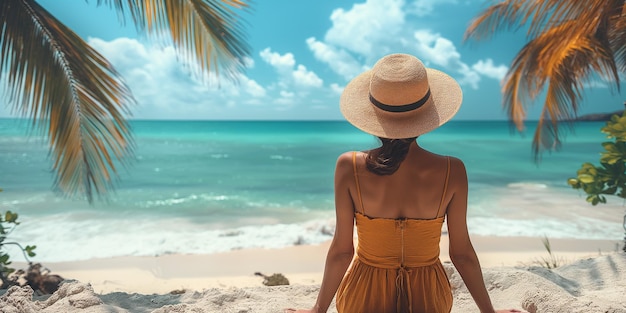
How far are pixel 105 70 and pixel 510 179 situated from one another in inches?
527

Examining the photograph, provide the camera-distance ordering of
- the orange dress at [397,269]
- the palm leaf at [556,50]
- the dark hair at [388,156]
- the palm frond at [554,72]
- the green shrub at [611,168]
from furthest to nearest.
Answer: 1. the palm frond at [554,72]
2. the palm leaf at [556,50]
3. the green shrub at [611,168]
4. the orange dress at [397,269]
5. the dark hair at [388,156]

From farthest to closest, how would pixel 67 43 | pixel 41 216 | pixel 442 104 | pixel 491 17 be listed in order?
pixel 41 216
pixel 491 17
pixel 67 43
pixel 442 104

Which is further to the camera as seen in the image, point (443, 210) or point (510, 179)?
point (510, 179)

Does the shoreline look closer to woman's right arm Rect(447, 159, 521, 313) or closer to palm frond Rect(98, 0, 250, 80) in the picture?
palm frond Rect(98, 0, 250, 80)

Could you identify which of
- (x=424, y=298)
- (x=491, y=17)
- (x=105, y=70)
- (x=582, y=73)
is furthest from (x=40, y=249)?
(x=582, y=73)

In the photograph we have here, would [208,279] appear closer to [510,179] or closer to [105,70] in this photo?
[105,70]

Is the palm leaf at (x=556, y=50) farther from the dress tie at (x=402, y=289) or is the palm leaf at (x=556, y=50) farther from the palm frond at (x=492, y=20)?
the dress tie at (x=402, y=289)

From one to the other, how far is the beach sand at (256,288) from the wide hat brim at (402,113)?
4.75 ft

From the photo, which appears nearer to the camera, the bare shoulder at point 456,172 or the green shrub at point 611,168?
the bare shoulder at point 456,172

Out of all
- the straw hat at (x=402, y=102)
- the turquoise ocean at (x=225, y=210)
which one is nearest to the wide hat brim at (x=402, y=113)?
the straw hat at (x=402, y=102)

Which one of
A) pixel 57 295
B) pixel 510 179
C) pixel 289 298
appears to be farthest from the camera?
pixel 510 179

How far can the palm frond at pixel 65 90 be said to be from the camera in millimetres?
3395

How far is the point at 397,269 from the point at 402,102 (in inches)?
24.0

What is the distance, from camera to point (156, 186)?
13.3 metres
